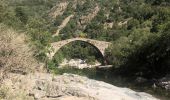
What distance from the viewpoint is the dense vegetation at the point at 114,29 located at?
202 feet

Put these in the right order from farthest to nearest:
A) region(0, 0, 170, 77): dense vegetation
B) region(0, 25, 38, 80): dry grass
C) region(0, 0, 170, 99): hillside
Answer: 1. region(0, 0, 170, 77): dense vegetation
2. region(0, 0, 170, 99): hillside
3. region(0, 25, 38, 80): dry grass

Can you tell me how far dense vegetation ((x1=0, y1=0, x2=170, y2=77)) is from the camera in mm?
61656

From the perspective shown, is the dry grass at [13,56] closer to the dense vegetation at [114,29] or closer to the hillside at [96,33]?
the hillside at [96,33]

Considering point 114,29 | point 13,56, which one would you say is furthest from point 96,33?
point 13,56

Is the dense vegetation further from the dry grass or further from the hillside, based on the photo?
the dry grass

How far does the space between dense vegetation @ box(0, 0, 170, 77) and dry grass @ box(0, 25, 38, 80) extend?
21.9m

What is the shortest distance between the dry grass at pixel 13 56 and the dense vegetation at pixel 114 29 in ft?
71.8

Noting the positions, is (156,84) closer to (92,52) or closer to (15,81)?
(15,81)

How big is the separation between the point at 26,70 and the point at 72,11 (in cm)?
14791

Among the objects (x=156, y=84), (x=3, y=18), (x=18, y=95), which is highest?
(x=3, y=18)

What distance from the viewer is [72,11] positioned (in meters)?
171

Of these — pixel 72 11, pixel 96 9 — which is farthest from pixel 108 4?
pixel 72 11

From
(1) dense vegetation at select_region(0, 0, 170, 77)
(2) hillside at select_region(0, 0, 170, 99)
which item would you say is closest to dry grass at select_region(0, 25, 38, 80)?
(2) hillside at select_region(0, 0, 170, 99)

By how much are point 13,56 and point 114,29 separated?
11065cm
